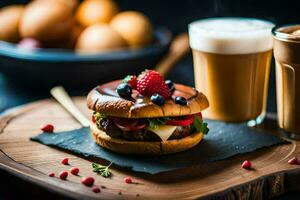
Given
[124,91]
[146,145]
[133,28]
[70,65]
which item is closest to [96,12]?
[133,28]

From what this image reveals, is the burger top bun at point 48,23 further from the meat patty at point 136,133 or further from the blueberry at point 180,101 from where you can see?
the blueberry at point 180,101

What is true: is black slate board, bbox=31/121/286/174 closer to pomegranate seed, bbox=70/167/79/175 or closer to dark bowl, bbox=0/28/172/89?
pomegranate seed, bbox=70/167/79/175

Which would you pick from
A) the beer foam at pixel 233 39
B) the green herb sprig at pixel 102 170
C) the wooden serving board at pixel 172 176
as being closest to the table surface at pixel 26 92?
the beer foam at pixel 233 39

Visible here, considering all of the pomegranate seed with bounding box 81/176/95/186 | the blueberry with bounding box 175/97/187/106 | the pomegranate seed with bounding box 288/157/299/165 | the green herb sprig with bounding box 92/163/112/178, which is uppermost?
the blueberry with bounding box 175/97/187/106

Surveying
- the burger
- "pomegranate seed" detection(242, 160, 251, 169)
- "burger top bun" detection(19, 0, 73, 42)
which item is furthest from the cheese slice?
"burger top bun" detection(19, 0, 73, 42)

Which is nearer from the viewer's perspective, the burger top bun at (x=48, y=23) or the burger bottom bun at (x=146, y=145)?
the burger bottom bun at (x=146, y=145)

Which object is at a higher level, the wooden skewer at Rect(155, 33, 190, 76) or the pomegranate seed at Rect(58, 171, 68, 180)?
the pomegranate seed at Rect(58, 171, 68, 180)

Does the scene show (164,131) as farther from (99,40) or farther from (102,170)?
(99,40)

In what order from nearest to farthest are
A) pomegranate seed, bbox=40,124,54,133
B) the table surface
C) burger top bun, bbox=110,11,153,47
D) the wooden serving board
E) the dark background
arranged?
1. the wooden serving board
2. pomegranate seed, bbox=40,124,54,133
3. the dark background
4. the table surface
5. burger top bun, bbox=110,11,153,47
